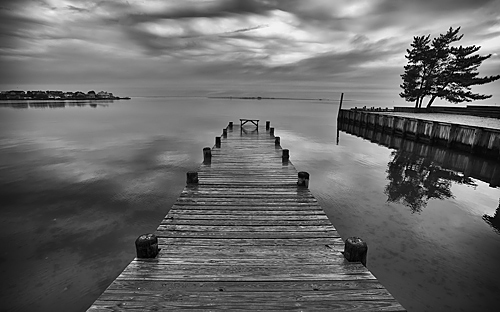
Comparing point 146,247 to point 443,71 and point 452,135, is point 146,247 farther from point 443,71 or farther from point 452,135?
point 443,71

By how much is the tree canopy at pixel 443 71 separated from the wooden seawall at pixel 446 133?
1623 cm

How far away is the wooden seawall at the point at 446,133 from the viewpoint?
1842 centimetres

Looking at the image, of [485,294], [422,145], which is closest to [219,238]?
[485,294]

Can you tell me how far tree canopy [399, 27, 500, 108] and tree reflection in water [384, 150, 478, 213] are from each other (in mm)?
28176

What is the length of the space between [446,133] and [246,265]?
2603 cm

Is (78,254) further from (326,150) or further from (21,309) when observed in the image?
(326,150)

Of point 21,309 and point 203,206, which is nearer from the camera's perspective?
point 21,309

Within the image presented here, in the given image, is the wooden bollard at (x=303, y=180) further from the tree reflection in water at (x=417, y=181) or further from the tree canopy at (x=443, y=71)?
the tree canopy at (x=443, y=71)

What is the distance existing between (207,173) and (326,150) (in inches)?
732

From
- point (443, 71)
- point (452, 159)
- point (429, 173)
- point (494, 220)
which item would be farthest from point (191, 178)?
point (443, 71)

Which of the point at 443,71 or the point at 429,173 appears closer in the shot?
the point at 429,173

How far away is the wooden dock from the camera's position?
3.59 m

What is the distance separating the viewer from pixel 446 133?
22.4 meters

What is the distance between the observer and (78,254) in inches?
296
